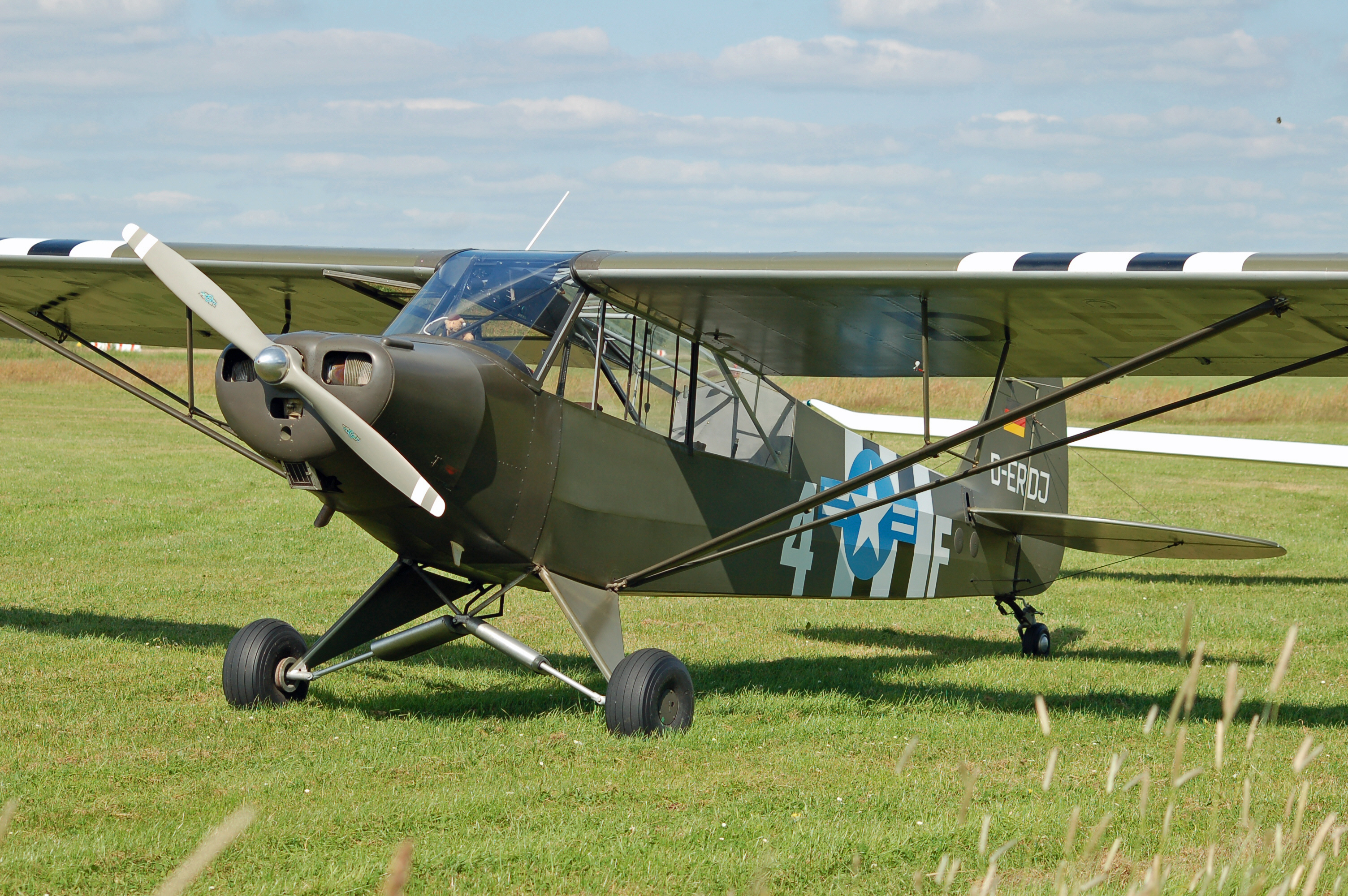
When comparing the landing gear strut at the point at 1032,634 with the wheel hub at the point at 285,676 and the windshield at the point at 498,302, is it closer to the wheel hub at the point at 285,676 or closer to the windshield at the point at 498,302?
the windshield at the point at 498,302

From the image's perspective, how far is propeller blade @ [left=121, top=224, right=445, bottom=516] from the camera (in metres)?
4.93

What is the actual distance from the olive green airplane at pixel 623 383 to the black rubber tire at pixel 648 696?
1 cm

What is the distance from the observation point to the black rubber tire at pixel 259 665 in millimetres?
6426

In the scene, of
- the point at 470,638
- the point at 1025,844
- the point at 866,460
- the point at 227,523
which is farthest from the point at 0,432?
the point at 1025,844

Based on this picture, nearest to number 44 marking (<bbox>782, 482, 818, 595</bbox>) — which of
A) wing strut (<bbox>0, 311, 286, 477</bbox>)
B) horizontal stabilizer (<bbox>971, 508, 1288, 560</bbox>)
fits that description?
horizontal stabilizer (<bbox>971, 508, 1288, 560</bbox>)

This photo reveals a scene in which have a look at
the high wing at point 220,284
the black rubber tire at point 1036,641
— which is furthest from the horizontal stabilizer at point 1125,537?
→ the high wing at point 220,284

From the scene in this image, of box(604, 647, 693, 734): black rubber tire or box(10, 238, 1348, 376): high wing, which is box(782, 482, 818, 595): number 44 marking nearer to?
box(10, 238, 1348, 376): high wing

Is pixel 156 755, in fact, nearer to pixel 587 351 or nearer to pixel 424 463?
pixel 424 463

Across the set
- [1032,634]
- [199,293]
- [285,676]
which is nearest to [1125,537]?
[1032,634]

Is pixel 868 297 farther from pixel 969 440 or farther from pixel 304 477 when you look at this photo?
pixel 304 477

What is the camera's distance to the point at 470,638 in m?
9.27

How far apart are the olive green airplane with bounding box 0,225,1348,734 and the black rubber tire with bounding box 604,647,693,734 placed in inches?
0.6

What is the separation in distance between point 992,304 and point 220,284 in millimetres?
5312

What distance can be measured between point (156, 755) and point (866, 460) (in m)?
5.23
